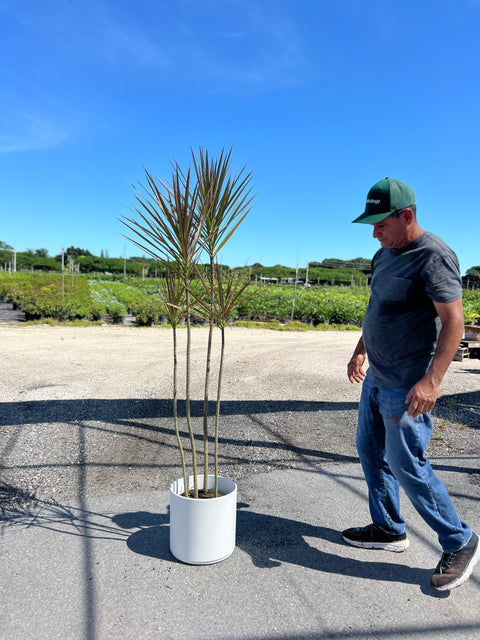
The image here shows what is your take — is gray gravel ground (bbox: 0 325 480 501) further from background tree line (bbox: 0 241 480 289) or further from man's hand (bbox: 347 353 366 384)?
background tree line (bbox: 0 241 480 289)

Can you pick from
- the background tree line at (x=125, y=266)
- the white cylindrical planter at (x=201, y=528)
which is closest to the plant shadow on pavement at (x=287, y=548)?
the white cylindrical planter at (x=201, y=528)

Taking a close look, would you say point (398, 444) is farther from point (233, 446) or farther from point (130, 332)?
point (130, 332)

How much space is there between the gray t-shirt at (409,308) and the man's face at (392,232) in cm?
4

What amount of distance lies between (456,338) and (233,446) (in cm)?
242

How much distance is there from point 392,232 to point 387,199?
0.15 meters

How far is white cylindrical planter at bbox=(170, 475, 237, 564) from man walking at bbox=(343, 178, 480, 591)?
0.78m

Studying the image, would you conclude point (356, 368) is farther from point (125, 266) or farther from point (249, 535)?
point (125, 266)

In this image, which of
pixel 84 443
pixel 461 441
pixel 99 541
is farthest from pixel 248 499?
pixel 461 441

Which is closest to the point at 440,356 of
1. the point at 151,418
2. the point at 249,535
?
the point at 249,535

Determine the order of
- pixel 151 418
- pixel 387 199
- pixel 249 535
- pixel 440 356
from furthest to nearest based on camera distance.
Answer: pixel 151 418 < pixel 249 535 < pixel 387 199 < pixel 440 356

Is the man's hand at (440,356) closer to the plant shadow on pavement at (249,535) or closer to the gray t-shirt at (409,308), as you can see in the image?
the gray t-shirt at (409,308)

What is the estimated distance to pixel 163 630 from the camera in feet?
5.77

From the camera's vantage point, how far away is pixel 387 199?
199 cm

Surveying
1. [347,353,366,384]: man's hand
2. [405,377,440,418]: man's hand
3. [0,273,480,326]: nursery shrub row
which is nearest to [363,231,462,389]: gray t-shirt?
[405,377,440,418]: man's hand
